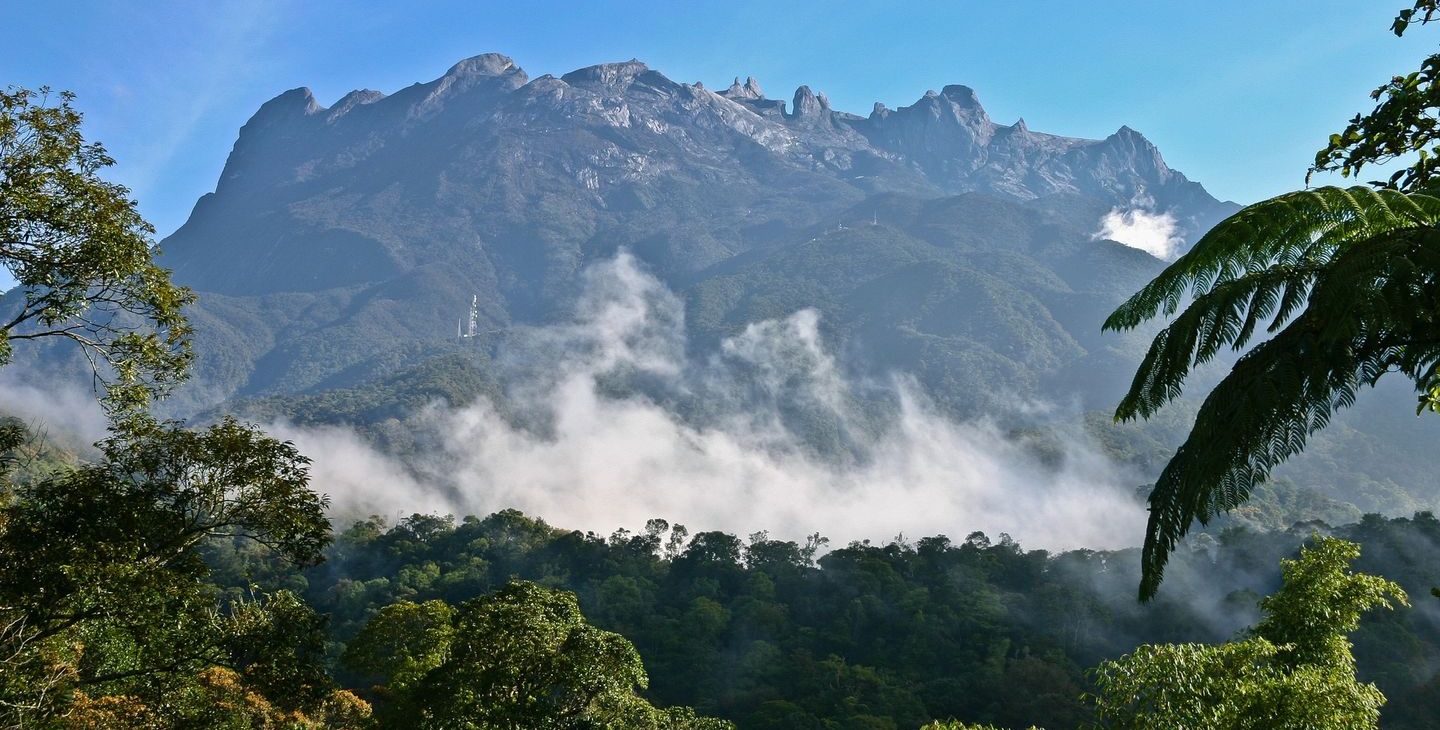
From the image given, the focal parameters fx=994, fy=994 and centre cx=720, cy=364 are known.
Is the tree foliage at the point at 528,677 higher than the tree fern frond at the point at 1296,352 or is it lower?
higher

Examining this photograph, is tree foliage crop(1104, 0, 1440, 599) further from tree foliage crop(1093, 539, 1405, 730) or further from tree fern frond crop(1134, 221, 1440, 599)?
tree foliage crop(1093, 539, 1405, 730)

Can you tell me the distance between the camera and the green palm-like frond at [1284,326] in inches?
158

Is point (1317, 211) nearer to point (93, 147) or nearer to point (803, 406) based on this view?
point (93, 147)

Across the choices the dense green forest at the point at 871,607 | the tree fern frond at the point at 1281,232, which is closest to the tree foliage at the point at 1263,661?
the tree fern frond at the point at 1281,232

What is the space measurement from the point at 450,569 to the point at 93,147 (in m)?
64.2

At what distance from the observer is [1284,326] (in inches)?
188

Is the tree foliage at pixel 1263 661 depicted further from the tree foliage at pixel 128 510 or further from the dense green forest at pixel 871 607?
the dense green forest at pixel 871 607

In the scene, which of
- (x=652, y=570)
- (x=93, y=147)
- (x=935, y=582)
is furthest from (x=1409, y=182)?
(x=652, y=570)

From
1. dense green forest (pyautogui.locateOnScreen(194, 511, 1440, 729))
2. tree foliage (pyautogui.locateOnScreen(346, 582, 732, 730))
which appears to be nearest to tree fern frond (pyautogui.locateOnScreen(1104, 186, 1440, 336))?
tree foliage (pyautogui.locateOnScreen(346, 582, 732, 730))

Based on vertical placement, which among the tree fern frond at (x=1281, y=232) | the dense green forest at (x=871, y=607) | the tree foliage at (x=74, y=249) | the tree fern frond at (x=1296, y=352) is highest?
the dense green forest at (x=871, y=607)

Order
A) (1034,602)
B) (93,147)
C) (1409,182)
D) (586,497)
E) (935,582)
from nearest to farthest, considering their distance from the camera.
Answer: (1409,182) < (93,147) < (1034,602) < (935,582) < (586,497)

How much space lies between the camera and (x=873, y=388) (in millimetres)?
193000

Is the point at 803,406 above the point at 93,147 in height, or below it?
above

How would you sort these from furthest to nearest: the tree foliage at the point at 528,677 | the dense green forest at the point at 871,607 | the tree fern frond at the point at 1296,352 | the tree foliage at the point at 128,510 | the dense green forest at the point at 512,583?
the dense green forest at the point at 871,607, the tree foliage at the point at 528,677, the tree foliage at the point at 128,510, the dense green forest at the point at 512,583, the tree fern frond at the point at 1296,352
